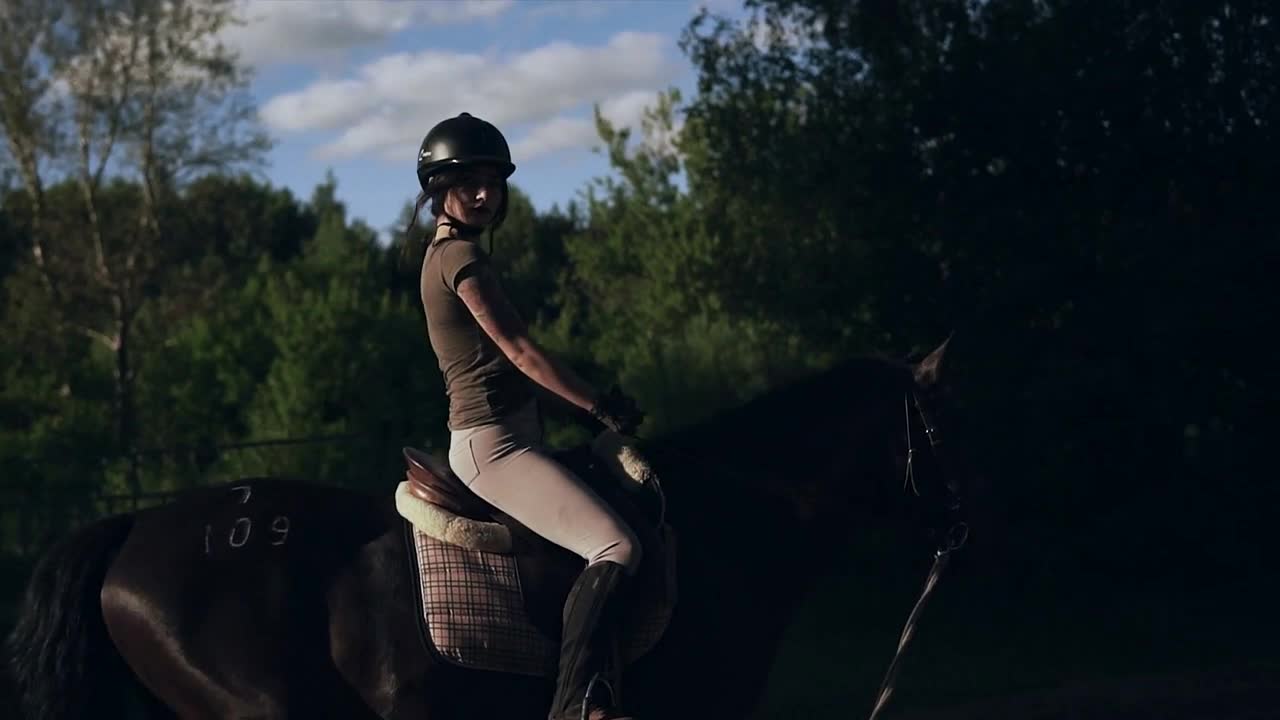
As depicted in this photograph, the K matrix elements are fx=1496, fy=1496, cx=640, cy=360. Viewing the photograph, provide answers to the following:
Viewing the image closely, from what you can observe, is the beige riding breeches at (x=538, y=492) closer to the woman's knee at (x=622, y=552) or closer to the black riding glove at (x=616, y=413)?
the woman's knee at (x=622, y=552)

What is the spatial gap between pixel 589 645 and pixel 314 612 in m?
0.92

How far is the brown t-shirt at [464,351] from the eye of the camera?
16.4 feet

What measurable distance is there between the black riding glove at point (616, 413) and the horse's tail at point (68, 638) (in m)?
1.73

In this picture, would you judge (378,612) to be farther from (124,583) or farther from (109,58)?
(109,58)

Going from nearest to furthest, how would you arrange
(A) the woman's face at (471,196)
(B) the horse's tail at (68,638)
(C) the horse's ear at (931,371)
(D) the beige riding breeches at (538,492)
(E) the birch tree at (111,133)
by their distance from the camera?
(B) the horse's tail at (68,638)
(D) the beige riding breeches at (538,492)
(A) the woman's face at (471,196)
(C) the horse's ear at (931,371)
(E) the birch tree at (111,133)

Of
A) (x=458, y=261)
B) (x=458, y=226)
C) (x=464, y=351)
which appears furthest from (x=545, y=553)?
(x=458, y=226)

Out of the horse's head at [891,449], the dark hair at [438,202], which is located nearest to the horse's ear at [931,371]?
the horse's head at [891,449]

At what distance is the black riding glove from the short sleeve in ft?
2.01

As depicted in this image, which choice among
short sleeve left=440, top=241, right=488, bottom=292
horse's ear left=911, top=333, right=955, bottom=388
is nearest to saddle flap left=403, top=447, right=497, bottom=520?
short sleeve left=440, top=241, right=488, bottom=292

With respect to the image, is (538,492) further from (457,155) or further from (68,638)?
(68,638)

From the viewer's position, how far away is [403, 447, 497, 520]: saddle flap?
5074 millimetres

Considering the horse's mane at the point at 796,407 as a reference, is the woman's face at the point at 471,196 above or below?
above

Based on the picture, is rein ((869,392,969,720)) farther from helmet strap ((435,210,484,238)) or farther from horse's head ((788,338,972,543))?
helmet strap ((435,210,484,238))

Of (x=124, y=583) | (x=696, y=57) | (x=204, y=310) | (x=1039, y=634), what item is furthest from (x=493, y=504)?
(x=204, y=310)
